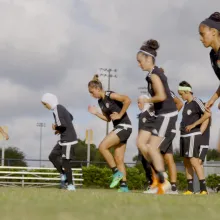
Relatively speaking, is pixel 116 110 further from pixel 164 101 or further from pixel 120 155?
pixel 164 101

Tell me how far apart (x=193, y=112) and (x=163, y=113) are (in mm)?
2601

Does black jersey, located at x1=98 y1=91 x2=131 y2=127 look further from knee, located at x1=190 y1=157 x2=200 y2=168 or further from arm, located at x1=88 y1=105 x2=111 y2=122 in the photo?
knee, located at x1=190 y1=157 x2=200 y2=168

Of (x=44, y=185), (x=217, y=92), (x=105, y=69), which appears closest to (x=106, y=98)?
(x=217, y=92)

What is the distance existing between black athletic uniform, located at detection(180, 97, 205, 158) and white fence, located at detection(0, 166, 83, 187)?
13.5 m

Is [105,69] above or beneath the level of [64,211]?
above

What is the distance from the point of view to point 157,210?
14.1 feet

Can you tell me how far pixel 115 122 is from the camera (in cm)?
1083

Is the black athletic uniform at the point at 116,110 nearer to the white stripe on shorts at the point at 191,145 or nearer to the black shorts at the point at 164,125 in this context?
the white stripe on shorts at the point at 191,145

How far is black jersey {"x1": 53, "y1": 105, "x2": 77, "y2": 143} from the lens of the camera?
39.0 feet

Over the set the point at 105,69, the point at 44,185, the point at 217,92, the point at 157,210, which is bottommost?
the point at 44,185

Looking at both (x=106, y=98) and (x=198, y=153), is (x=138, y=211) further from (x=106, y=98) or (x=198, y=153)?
(x=198, y=153)

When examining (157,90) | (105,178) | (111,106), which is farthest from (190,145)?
(105,178)

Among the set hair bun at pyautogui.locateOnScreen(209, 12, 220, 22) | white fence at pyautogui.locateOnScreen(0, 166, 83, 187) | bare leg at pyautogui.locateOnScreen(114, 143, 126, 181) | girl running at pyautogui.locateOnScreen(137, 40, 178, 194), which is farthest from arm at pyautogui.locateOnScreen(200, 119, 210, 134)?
white fence at pyautogui.locateOnScreen(0, 166, 83, 187)

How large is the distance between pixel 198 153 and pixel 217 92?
3943 millimetres
